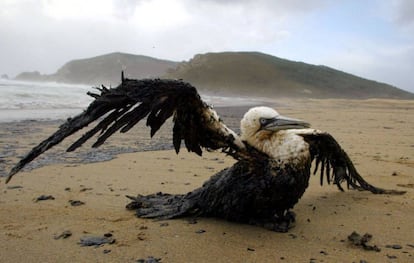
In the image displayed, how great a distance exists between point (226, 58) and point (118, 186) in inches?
2710

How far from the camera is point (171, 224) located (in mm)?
4336

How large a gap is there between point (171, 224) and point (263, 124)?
1.30 meters

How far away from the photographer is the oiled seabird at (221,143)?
3.75 metres

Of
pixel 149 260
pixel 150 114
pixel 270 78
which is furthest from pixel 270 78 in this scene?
pixel 149 260

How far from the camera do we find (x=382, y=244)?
3.81m

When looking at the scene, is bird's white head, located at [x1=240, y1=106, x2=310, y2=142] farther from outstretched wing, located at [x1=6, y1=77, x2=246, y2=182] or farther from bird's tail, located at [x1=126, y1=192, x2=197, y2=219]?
bird's tail, located at [x1=126, y1=192, x2=197, y2=219]

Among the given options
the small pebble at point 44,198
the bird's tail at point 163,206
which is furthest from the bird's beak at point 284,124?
the small pebble at point 44,198

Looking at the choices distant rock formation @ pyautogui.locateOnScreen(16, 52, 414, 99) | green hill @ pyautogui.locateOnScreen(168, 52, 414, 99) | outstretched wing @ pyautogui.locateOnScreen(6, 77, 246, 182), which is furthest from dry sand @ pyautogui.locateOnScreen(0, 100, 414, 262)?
green hill @ pyautogui.locateOnScreen(168, 52, 414, 99)

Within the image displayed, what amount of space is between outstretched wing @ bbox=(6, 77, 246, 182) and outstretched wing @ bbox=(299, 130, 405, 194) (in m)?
1.26

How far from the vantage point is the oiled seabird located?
3.75m

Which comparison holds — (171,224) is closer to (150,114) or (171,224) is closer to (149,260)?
(149,260)

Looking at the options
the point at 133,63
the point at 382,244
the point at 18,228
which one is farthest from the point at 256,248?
the point at 133,63

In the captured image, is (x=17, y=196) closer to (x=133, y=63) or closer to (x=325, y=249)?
(x=325, y=249)

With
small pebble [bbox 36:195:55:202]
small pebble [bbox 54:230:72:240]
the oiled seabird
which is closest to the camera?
the oiled seabird
